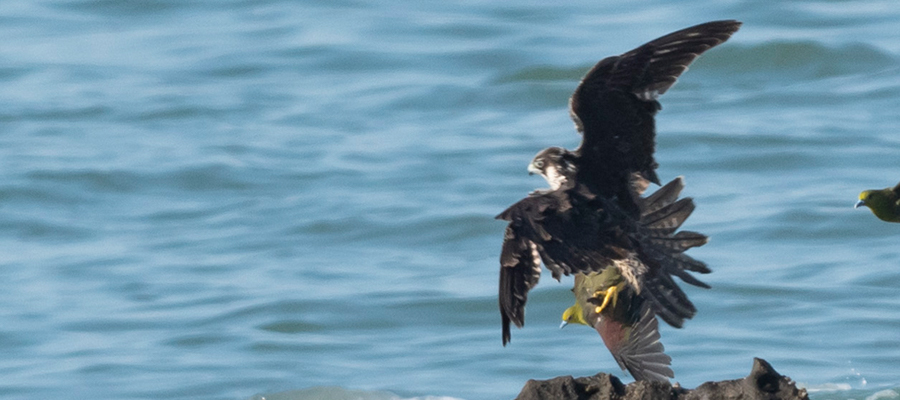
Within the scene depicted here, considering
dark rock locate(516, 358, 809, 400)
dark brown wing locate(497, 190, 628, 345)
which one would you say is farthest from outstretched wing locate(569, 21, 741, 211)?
dark rock locate(516, 358, 809, 400)

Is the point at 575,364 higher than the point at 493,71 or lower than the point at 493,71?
lower

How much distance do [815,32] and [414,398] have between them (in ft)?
32.8

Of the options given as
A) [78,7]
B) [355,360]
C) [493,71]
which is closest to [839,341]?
[355,360]

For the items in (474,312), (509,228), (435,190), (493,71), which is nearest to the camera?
(509,228)

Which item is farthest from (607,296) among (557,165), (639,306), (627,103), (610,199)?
(627,103)

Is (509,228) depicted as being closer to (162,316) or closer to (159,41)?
(162,316)

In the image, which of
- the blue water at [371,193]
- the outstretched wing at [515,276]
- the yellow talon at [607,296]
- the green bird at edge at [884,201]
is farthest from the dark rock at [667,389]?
the blue water at [371,193]

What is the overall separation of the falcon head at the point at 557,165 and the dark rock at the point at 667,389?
148 cm

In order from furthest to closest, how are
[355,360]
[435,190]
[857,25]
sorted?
[857,25], [435,190], [355,360]

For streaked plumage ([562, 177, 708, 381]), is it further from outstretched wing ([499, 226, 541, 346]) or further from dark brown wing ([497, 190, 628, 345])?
outstretched wing ([499, 226, 541, 346])

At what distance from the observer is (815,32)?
16672 millimetres

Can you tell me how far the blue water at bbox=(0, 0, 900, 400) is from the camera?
875 centimetres

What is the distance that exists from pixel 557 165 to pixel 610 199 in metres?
0.25

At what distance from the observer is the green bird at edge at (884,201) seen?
19.7 ft
